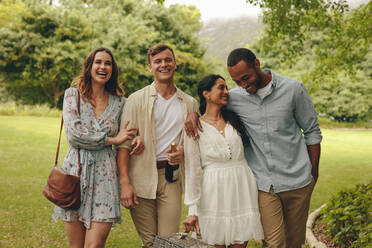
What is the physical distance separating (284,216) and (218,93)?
1316 millimetres

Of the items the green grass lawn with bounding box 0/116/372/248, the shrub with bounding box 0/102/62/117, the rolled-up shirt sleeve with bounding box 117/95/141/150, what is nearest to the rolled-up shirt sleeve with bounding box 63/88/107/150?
the rolled-up shirt sleeve with bounding box 117/95/141/150

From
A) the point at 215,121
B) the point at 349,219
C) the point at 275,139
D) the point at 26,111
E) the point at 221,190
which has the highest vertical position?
the point at 215,121

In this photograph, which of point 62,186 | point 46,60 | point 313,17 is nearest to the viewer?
point 62,186

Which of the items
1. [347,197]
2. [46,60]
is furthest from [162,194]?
[46,60]

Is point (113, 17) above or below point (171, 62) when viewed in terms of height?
above

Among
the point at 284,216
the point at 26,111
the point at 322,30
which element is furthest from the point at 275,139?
the point at 26,111

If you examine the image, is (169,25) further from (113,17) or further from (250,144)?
(250,144)

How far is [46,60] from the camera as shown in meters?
23.8

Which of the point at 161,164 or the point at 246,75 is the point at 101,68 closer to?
the point at 161,164

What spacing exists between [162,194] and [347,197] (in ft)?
9.75

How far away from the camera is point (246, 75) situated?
3184 millimetres

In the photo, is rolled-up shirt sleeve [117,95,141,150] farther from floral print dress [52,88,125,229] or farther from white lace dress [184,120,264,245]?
white lace dress [184,120,264,245]

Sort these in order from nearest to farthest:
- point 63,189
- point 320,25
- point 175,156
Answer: point 63,189 → point 175,156 → point 320,25

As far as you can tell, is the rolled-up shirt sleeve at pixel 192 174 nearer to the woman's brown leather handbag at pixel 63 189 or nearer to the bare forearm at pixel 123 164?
the bare forearm at pixel 123 164
